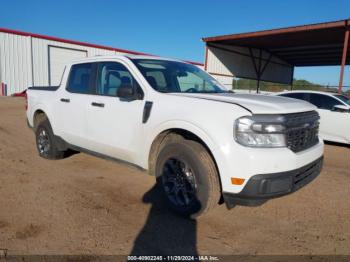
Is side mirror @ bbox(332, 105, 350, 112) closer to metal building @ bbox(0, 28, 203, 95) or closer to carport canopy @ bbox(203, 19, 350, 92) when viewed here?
carport canopy @ bbox(203, 19, 350, 92)

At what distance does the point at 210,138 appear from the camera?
2957mm

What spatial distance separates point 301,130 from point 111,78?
269cm

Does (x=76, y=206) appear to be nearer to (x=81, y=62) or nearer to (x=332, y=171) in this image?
(x=81, y=62)

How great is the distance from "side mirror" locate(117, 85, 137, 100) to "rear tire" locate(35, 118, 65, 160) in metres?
2.25

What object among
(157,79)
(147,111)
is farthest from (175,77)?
(147,111)

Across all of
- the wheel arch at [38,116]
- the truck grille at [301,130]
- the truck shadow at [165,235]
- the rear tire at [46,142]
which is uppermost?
the truck grille at [301,130]

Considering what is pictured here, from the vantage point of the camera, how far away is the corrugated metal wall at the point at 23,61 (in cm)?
1770

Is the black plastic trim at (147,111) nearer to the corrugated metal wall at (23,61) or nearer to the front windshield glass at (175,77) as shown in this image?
the front windshield glass at (175,77)

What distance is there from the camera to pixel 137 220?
3281 mm

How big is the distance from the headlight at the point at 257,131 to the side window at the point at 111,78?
5.78 ft

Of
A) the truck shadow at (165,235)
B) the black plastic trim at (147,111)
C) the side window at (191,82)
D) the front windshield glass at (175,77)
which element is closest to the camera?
the truck shadow at (165,235)

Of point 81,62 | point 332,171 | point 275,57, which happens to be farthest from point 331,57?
point 81,62

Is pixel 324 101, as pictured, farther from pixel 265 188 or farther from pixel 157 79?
pixel 265 188

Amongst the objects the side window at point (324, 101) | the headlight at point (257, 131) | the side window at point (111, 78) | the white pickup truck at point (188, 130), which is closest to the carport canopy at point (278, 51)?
the side window at point (324, 101)
